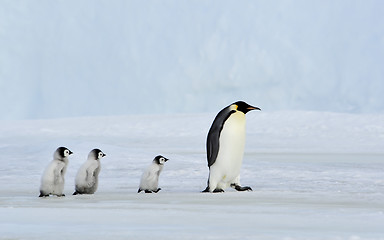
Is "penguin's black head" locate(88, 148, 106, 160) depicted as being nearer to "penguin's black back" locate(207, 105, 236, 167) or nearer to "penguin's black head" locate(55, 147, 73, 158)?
"penguin's black head" locate(55, 147, 73, 158)

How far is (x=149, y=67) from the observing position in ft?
72.0

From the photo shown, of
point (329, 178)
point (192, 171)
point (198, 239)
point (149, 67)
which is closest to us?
point (198, 239)

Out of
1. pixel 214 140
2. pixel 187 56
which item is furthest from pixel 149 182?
pixel 187 56

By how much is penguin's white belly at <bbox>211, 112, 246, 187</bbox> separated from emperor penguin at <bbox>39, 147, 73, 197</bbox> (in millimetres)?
1207

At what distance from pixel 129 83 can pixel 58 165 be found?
16.5m

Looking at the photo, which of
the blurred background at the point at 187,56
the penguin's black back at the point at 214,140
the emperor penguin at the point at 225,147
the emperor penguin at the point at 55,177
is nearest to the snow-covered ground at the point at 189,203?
the emperor penguin at the point at 55,177

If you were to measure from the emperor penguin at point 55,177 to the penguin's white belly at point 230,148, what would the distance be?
1207mm

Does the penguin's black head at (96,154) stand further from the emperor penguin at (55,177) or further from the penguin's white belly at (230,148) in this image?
the penguin's white belly at (230,148)

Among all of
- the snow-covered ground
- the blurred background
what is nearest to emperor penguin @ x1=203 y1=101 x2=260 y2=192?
the snow-covered ground

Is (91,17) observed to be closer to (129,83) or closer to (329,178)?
(129,83)

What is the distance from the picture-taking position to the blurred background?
66.4ft

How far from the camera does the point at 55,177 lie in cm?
555

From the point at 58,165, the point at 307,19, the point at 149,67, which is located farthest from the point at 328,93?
the point at 58,165

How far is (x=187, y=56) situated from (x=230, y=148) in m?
15.5
